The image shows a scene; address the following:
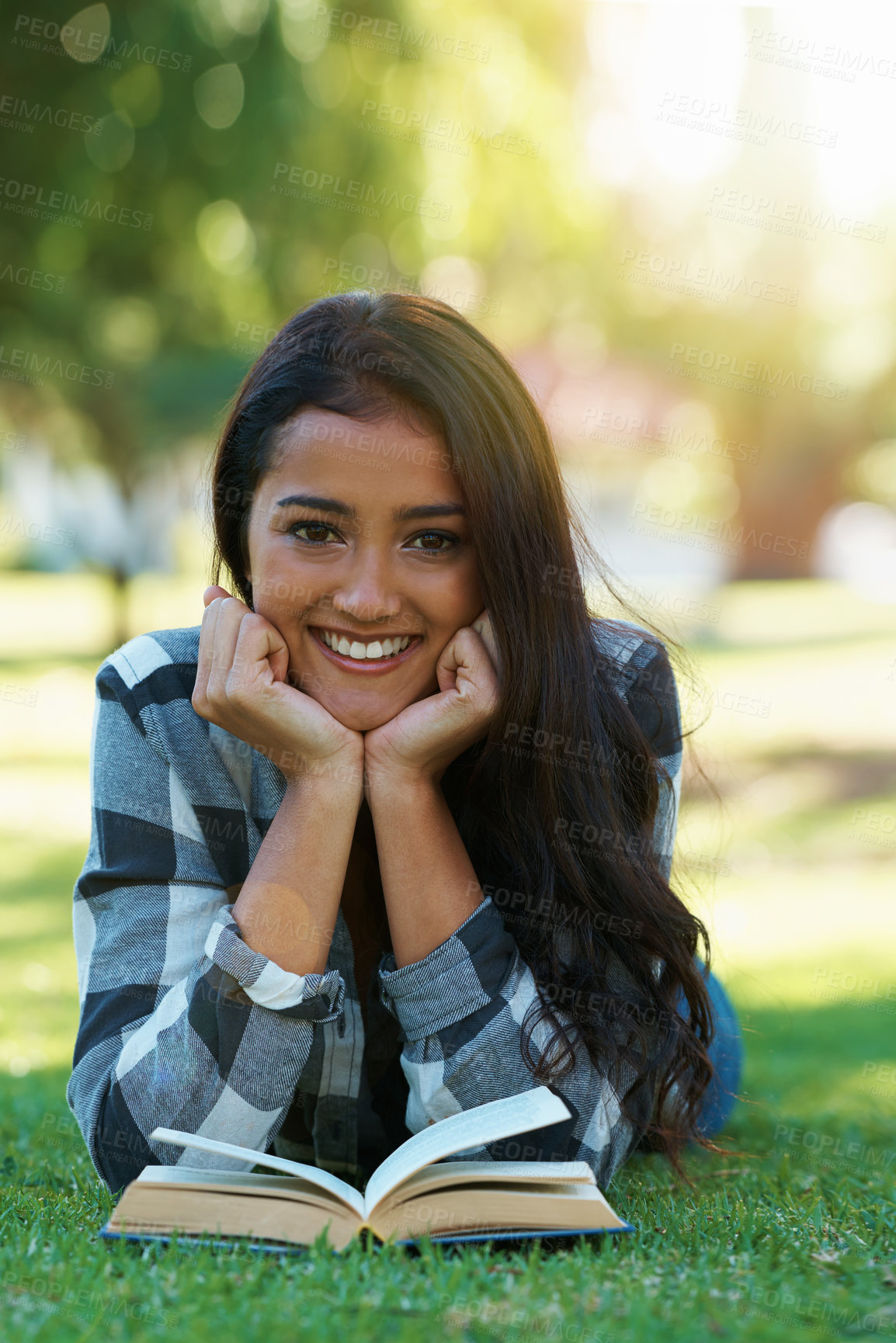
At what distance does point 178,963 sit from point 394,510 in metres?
1.00

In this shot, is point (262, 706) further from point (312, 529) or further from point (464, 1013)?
point (464, 1013)

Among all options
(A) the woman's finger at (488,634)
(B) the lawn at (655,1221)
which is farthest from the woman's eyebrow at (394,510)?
(B) the lawn at (655,1221)

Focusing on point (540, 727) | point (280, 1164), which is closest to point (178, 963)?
point (280, 1164)

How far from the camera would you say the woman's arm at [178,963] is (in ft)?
7.38

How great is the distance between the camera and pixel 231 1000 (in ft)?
7.39

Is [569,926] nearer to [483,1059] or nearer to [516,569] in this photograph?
[483,1059]

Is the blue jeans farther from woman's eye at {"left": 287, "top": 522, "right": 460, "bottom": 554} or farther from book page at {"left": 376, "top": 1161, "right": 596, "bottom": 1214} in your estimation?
woman's eye at {"left": 287, "top": 522, "right": 460, "bottom": 554}

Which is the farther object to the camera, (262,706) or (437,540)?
(437,540)

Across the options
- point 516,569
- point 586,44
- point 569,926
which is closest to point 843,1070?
point 569,926

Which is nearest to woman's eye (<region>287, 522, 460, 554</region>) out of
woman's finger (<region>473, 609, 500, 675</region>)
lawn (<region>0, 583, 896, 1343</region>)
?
woman's finger (<region>473, 609, 500, 675</region>)

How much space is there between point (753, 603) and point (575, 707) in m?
22.8

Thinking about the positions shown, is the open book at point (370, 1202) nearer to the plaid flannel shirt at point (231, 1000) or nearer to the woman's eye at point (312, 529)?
the plaid flannel shirt at point (231, 1000)

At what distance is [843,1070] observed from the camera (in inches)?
197

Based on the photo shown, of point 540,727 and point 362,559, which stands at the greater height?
point 362,559
